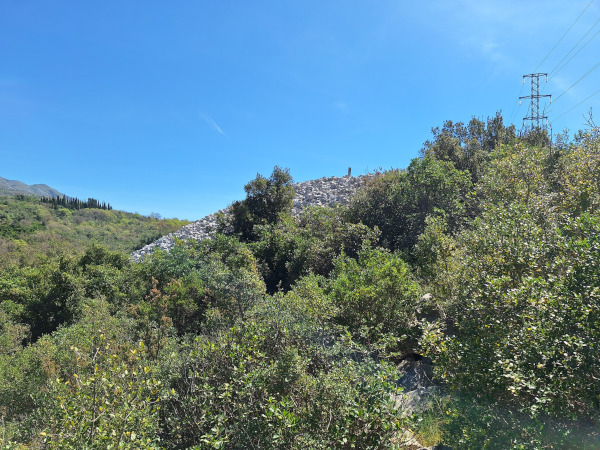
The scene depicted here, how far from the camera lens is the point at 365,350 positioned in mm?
4617

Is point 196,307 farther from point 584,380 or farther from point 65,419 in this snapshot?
point 584,380

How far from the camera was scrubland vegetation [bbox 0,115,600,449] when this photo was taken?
3.20 meters

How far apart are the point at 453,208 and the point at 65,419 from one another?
41.4 feet

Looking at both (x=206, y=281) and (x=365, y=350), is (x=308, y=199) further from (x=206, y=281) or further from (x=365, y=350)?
(x=365, y=350)

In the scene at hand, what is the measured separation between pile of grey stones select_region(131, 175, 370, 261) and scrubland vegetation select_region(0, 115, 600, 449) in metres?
9.30

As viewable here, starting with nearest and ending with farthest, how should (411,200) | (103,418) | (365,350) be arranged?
(103,418) < (365,350) < (411,200)

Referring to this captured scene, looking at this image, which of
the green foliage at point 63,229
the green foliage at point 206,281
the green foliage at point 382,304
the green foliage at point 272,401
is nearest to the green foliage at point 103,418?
the green foliage at point 272,401

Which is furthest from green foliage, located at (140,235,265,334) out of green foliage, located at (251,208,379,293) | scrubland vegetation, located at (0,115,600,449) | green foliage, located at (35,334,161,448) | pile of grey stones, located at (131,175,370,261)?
pile of grey stones, located at (131,175,370,261)

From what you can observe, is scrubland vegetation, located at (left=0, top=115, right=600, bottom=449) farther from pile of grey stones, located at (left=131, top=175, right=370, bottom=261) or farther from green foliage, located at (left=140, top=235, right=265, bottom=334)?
pile of grey stones, located at (left=131, top=175, right=370, bottom=261)

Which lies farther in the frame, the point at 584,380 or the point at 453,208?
the point at 453,208

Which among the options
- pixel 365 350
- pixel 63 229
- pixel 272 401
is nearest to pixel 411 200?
pixel 365 350

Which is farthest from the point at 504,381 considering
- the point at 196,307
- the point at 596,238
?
the point at 196,307

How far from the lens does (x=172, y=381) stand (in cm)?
449

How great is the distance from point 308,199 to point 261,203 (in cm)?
645
